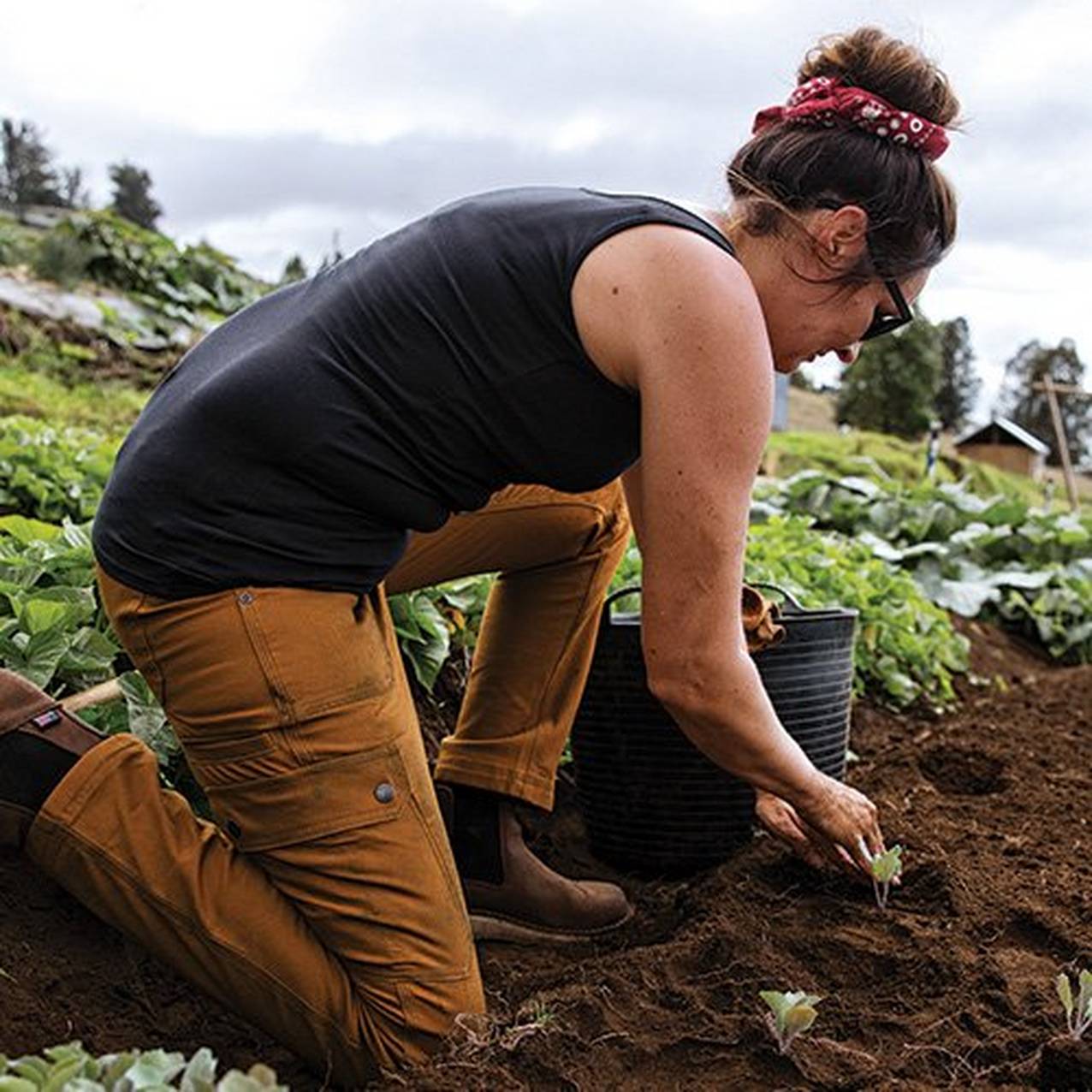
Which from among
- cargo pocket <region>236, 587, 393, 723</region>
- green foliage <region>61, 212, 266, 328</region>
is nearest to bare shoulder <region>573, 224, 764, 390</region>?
cargo pocket <region>236, 587, 393, 723</region>

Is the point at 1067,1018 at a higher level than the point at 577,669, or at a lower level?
lower

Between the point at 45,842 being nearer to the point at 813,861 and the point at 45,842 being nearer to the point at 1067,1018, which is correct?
the point at 813,861

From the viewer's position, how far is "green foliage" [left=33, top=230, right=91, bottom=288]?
9125mm

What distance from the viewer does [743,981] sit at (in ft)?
6.66

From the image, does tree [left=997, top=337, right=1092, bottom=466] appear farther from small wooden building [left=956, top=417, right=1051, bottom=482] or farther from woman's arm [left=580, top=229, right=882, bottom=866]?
woman's arm [left=580, top=229, right=882, bottom=866]

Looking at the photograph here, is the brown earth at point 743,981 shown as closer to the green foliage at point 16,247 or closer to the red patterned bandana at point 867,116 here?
the red patterned bandana at point 867,116

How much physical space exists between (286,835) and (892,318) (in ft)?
3.73

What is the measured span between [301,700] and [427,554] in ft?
1.86

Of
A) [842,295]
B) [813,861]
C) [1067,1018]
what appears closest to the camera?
[1067,1018]

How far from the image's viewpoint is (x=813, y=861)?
2344 millimetres

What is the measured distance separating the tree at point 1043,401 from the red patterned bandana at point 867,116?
31997mm

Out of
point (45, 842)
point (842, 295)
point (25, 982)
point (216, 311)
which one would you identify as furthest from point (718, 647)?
point (216, 311)

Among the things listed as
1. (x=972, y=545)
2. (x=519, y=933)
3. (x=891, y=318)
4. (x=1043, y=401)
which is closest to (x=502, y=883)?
(x=519, y=933)

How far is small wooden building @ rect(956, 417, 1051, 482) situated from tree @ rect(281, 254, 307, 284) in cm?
997
